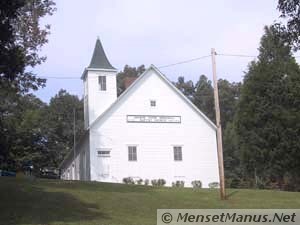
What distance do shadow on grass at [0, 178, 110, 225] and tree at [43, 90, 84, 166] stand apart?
49.6m

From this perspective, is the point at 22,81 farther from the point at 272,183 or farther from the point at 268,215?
the point at 272,183

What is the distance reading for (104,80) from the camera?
5056 centimetres

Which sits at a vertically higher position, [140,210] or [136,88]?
[136,88]

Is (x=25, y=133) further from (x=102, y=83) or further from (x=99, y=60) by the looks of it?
(x=102, y=83)

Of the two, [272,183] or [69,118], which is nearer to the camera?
[272,183]

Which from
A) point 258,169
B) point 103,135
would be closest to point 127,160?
point 103,135

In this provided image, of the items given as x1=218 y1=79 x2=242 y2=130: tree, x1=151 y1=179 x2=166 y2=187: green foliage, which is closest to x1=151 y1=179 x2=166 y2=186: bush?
x1=151 y1=179 x2=166 y2=187: green foliage

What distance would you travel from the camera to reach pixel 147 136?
47.2 meters

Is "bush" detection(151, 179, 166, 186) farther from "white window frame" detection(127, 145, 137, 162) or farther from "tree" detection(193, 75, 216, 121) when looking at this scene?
"tree" detection(193, 75, 216, 121)

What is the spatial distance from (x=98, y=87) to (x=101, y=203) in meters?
28.5

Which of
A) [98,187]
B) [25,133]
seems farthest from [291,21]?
[25,133]

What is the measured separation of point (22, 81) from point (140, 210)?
1507 centimetres

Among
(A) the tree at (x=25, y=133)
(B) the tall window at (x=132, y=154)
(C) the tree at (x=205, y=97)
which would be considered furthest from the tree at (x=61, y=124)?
(B) the tall window at (x=132, y=154)

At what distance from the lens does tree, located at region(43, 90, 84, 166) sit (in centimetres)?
7700
